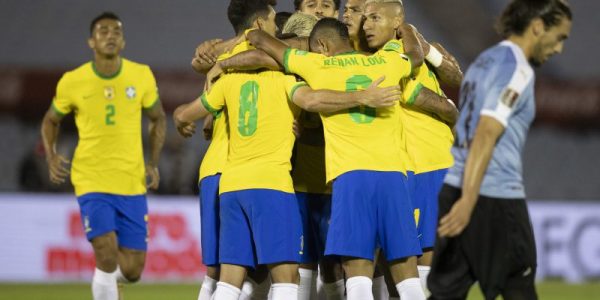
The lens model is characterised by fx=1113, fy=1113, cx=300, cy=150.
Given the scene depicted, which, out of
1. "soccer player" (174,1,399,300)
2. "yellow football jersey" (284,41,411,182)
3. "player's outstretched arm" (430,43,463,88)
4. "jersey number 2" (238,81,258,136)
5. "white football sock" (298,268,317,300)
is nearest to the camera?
"yellow football jersey" (284,41,411,182)

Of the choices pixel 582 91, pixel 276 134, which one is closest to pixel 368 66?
pixel 276 134

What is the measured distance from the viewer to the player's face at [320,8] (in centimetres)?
778

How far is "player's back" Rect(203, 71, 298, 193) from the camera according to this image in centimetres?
639

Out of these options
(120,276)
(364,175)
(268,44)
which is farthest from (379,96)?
(120,276)

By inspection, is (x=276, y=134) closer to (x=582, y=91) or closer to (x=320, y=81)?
(x=320, y=81)

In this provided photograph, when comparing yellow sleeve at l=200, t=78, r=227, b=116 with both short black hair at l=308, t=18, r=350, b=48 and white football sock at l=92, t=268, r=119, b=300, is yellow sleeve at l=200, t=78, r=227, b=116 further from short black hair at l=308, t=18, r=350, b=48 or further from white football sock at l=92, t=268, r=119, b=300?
white football sock at l=92, t=268, r=119, b=300

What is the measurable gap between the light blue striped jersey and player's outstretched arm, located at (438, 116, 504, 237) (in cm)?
5

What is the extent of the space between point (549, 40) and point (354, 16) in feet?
6.30

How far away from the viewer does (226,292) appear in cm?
632

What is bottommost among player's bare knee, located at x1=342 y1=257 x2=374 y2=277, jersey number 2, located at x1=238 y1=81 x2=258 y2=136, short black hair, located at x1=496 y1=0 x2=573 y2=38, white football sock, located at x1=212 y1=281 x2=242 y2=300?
white football sock, located at x1=212 y1=281 x2=242 y2=300

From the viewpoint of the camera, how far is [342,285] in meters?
7.22

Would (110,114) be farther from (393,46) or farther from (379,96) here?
(379,96)

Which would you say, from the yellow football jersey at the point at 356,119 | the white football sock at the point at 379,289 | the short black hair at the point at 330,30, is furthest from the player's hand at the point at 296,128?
the white football sock at the point at 379,289

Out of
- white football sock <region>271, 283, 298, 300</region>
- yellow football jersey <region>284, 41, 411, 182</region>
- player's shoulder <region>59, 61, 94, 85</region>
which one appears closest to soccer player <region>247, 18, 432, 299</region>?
yellow football jersey <region>284, 41, 411, 182</region>
